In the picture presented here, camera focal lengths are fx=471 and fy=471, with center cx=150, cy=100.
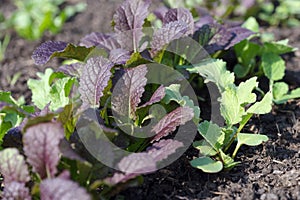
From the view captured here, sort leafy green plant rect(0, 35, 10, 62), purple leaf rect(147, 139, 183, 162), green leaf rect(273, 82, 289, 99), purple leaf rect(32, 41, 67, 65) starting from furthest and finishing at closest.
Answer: leafy green plant rect(0, 35, 10, 62) → green leaf rect(273, 82, 289, 99) → purple leaf rect(32, 41, 67, 65) → purple leaf rect(147, 139, 183, 162)

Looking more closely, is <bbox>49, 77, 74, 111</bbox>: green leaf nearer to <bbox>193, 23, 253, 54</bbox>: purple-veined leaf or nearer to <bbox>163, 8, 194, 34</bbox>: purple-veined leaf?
<bbox>163, 8, 194, 34</bbox>: purple-veined leaf

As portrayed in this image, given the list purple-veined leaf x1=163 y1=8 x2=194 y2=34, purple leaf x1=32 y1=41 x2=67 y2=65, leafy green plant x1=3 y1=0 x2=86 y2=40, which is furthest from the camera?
leafy green plant x1=3 y1=0 x2=86 y2=40

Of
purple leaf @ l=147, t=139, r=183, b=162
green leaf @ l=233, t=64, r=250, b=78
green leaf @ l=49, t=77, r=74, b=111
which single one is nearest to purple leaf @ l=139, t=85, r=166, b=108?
purple leaf @ l=147, t=139, r=183, b=162

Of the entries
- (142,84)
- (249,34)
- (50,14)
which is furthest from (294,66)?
(50,14)

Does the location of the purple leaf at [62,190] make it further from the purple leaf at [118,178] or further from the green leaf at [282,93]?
the green leaf at [282,93]

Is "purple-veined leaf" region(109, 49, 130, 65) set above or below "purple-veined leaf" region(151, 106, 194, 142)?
above

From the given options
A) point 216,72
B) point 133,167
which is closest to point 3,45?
point 216,72
